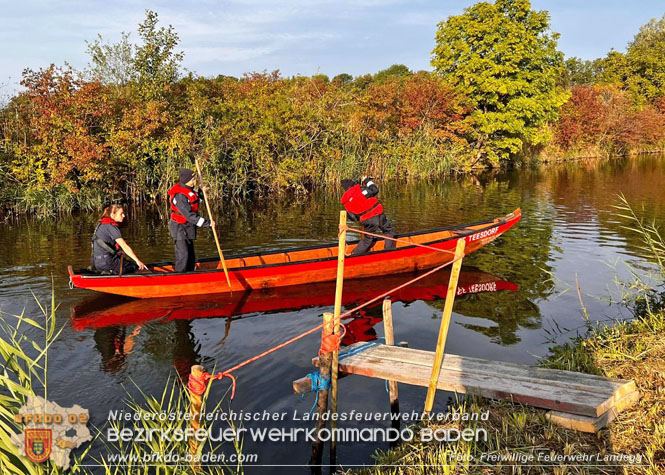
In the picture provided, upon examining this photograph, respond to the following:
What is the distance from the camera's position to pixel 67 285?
387 inches

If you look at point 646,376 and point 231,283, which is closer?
point 646,376

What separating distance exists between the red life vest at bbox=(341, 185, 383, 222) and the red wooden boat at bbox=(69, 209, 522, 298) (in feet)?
2.57

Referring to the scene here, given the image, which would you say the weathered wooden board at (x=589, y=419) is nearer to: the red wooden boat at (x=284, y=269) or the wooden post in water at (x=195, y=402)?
the wooden post in water at (x=195, y=402)

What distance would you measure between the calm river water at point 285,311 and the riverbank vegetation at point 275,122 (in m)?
2.53

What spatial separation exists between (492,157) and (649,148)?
23059 millimetres

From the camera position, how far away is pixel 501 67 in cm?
2839

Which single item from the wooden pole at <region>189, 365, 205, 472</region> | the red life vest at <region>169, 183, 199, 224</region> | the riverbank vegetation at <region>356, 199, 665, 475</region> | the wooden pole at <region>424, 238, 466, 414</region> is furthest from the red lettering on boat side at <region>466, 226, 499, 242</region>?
the wooden pole at <region>189, 365, 205, 472</region>

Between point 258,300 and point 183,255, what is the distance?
1590 millimetres

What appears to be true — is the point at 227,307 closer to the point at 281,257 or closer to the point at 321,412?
the point at 281,257

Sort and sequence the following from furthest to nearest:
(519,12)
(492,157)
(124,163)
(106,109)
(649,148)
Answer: (649,148) < (492,157) < (519,12) < (124,163) < (106,109)

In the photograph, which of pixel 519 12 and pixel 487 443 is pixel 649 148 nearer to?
pixel 519 12

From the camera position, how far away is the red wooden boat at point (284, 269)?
869 cm

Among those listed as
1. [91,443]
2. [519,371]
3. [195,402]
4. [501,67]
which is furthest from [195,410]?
[501,67]

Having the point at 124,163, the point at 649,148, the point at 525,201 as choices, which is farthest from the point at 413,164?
the point at 649,148
